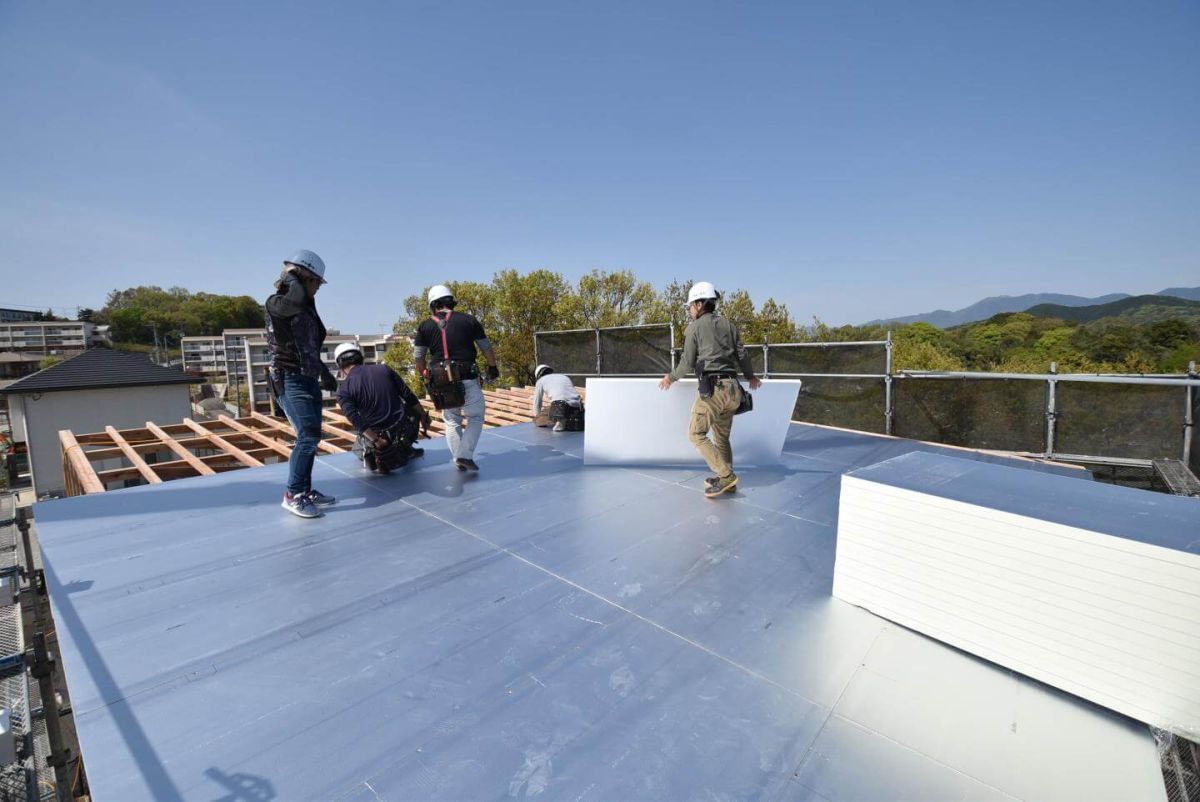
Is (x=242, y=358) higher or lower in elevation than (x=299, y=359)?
higher

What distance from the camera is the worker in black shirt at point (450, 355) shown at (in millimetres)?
3732

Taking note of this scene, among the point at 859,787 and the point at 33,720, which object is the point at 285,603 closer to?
the point at 33,720

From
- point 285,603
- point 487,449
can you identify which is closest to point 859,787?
point 285,603

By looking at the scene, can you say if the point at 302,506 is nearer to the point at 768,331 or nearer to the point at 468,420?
the point at 468,420

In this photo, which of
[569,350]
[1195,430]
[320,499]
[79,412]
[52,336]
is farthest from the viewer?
[52,336]

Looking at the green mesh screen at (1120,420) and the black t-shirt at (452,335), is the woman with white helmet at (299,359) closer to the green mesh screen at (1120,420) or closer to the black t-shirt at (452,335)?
the black t-shirt at (452,335)

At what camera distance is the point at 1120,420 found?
4945 mm

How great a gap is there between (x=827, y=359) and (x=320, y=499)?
712cm

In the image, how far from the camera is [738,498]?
3.36m

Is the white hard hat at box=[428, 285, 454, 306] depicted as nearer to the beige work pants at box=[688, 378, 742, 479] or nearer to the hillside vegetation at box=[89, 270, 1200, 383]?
the beige work pants at box=[688, 378, 742, 479]

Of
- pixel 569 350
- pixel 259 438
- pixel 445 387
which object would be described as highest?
pixel 569 350

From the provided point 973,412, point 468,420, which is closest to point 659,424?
point 468,420

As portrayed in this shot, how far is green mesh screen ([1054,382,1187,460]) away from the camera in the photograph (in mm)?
4711

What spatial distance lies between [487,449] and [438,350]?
133cm
